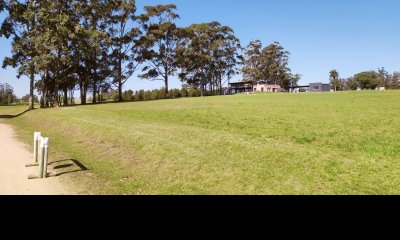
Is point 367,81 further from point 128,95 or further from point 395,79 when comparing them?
point 128,95

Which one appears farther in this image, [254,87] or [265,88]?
[254,87]

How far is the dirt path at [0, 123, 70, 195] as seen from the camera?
8087mm

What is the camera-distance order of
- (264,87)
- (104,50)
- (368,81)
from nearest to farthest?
1. (104,50)
2. (264,87)
3. (368,81)

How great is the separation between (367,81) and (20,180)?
130m

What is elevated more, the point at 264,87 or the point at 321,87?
the point at 321,87

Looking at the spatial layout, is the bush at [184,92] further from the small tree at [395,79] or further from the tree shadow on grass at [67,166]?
the small tree at [395,79]

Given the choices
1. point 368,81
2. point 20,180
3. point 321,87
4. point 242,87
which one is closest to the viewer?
point 20,180

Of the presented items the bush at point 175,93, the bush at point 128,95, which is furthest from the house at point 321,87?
the bush at point 128,95

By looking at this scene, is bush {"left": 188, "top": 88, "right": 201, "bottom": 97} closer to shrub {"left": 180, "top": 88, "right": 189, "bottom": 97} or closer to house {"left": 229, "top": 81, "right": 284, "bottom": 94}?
shrub {"left": 180, "top": 88, "right": 189, "bottom": 97}

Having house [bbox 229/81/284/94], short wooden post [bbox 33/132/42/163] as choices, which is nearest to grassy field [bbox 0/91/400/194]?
short wooden post [bbox 33/132/42/163]

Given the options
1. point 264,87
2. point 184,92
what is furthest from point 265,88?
point 184,92

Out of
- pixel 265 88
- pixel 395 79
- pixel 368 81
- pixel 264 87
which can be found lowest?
pixel 265 88

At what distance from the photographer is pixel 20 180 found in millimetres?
9062
